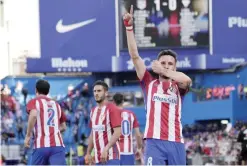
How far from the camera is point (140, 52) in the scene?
3253cm

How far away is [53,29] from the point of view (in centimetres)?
3306

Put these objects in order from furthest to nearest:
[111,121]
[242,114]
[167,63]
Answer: [242,114]
[111,121]
[167,63]

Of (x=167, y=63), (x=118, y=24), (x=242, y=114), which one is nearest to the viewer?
(x=167, y=63)

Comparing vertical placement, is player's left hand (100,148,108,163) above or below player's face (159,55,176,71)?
below

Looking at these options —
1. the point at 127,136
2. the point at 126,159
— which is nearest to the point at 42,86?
the point at 127,136

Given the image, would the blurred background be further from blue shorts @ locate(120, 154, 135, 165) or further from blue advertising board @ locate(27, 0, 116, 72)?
blue shorts @ locate(120, 154, 135, 165)

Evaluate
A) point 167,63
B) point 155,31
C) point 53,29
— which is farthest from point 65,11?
point 167,63

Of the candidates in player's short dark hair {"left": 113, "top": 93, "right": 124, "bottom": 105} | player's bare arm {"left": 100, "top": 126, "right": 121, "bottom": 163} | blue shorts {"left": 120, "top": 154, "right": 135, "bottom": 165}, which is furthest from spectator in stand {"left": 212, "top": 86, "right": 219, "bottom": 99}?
player's bare arm {"left": 100, "top": 126, "right": 121, "bottom": 163}

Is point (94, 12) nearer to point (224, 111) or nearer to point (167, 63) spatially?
point (224, 111)

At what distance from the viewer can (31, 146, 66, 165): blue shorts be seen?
998cm

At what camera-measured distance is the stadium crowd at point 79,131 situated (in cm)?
2384

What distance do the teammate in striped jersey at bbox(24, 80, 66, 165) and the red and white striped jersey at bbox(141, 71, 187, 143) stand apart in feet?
8.45

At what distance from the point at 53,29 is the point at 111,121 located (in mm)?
23417

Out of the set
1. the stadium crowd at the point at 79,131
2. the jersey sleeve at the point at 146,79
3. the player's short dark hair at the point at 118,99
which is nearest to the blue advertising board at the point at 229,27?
the stadium crowd at the point at 79,131
